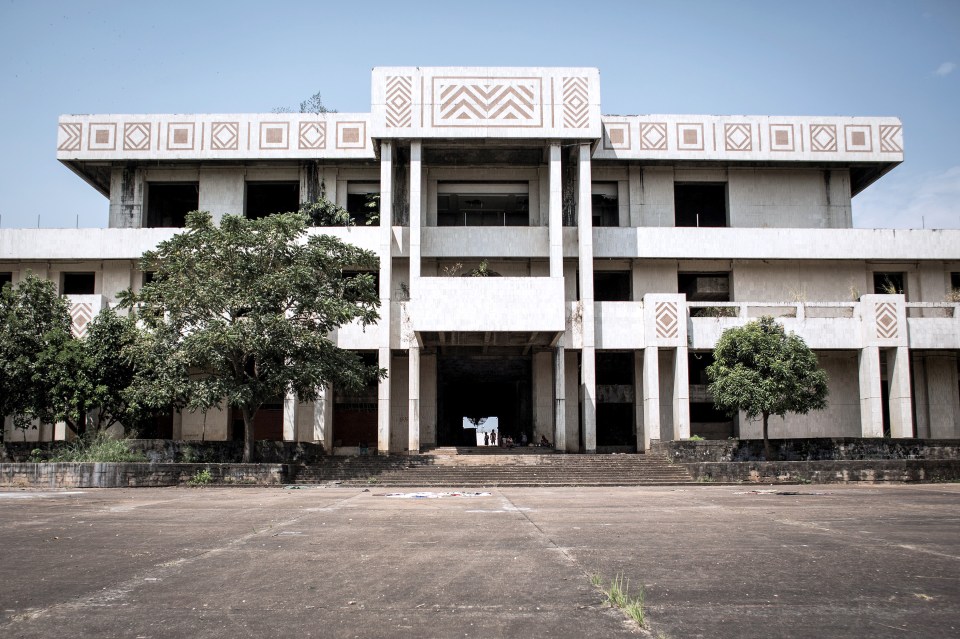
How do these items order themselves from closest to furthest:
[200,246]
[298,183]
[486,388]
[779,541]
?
[779,541] < [200,246] < [298,183] < [486,388]

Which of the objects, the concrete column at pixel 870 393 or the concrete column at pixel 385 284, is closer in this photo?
the concrete column at pixel 870 393

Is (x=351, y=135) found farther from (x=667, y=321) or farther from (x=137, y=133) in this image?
(x=667, y=321)

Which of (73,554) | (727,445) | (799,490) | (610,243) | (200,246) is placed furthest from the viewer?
(610,243)

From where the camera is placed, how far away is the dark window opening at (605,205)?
33688 millimetres

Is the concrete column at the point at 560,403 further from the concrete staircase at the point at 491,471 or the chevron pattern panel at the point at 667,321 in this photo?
the chevron pattern panel at the point at 667,321

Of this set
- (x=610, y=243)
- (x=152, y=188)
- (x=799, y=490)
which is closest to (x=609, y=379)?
(x=610, y=243)

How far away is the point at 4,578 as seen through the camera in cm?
682

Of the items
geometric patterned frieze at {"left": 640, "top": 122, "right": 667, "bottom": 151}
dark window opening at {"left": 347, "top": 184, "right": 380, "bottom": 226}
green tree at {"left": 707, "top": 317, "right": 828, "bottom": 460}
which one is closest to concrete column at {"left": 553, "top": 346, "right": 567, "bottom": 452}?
green tree at {"left": 707, "top": 317, "right": 828, "bottom": 460}

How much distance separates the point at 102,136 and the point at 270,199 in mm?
7495

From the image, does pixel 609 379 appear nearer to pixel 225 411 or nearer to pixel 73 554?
pixel 225 411

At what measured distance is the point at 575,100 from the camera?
29.4 meters

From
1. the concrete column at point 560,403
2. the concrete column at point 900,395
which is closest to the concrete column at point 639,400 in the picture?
the concrete column at point 560,403

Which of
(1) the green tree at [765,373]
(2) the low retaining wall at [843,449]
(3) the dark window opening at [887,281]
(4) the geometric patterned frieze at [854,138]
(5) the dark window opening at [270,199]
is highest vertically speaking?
(4) the geometric patterned frieze at [854,138]

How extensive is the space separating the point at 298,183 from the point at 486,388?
603 inches
